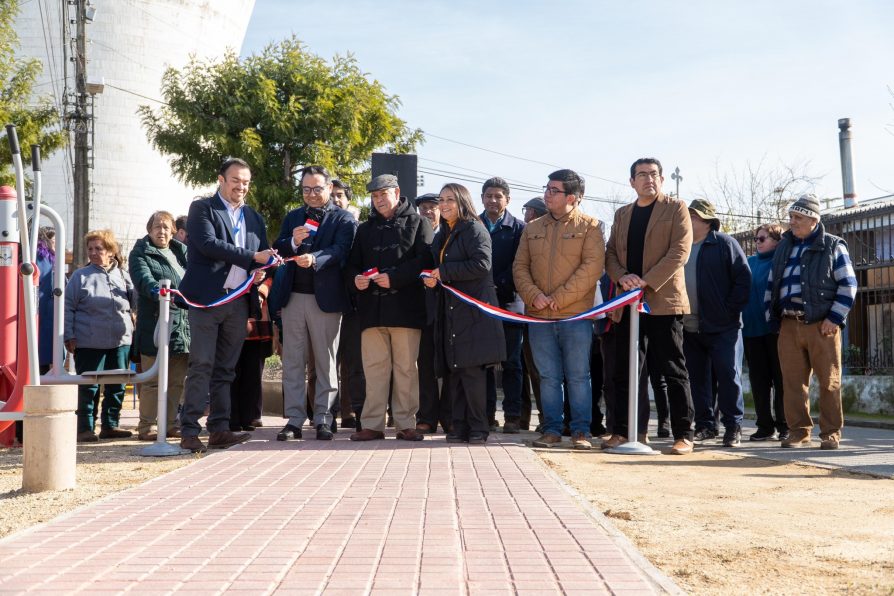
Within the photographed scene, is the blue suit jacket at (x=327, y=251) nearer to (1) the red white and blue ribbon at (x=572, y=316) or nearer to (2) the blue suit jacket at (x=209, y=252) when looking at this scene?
(2) the blue suit jacket at (x=209, y=252)

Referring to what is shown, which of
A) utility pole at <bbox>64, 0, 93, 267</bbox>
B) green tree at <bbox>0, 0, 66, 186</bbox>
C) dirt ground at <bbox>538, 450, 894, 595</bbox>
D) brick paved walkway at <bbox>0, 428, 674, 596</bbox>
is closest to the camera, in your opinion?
brick paved walkway at <bbox>0, 428, 674, 596</bbox>

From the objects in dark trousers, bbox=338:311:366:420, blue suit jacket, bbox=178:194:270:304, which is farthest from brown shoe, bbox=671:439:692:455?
blue suit jacket, bbox=178:194:270:304

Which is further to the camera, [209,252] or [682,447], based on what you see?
[682,447]

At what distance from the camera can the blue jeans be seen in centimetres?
777

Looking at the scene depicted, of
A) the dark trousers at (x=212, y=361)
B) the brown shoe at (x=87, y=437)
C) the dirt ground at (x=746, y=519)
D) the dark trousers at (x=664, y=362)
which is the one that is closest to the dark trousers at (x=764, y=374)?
the dark trousers at (x=664, y=362)

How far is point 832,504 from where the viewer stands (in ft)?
17.5

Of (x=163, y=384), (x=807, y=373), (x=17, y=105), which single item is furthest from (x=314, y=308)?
(x=17, y=105)

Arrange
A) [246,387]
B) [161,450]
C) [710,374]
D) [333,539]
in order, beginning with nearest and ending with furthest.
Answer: [333,539]
[161,450]
[710,374]
[246,387]

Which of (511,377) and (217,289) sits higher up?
(217,289)

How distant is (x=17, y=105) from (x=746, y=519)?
63.6 feet

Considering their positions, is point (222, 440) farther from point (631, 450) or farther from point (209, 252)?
point (631, 450)

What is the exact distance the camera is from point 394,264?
26.0 ft

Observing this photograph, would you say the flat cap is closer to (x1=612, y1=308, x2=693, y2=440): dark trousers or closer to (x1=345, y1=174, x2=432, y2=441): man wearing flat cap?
(x1=345, y1=174, x2=432, y2=441): man wearing flat cap

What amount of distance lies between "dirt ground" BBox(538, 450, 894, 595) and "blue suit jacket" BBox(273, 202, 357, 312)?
6.65ft
